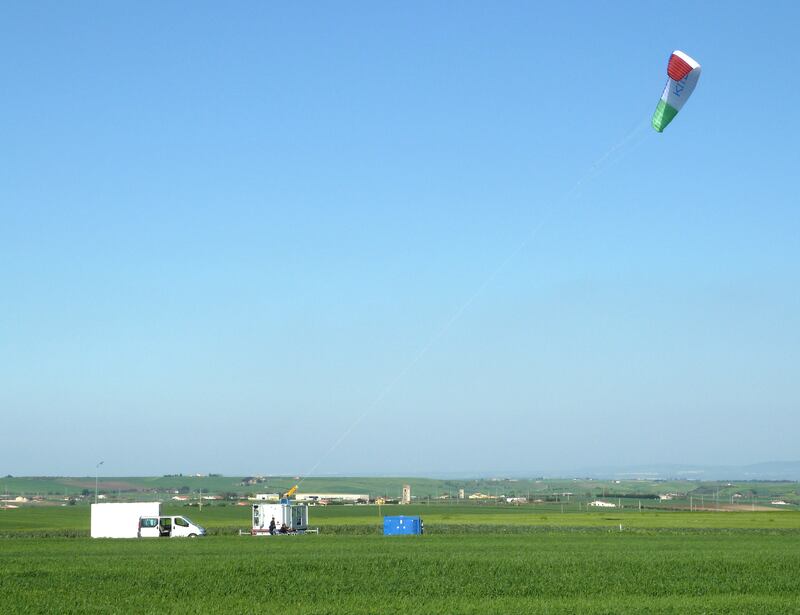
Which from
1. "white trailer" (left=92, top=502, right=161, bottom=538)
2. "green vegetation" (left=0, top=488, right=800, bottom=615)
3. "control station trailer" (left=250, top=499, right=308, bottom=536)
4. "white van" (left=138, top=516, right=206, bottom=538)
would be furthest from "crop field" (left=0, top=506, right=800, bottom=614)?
"control station trailer" (left=250, top=499, right=308, bottom=536)

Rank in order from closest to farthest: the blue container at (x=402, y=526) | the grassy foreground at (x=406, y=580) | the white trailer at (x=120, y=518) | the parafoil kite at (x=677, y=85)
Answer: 1. the grassy foreground at (x=406, y=580)
2. the parafoil kite at (x=677, y=85)
3. the white trailer at (x=120, y=518)
4. the blue container at (x=402, y=526)

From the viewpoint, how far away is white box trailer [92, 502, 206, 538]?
65500 millimetres

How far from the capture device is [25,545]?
5403cm

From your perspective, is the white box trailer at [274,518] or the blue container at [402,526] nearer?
the blue container at [402,526]

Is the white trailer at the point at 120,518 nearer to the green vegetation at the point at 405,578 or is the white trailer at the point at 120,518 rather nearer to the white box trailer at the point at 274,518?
the white box trailer at the point at 274,518

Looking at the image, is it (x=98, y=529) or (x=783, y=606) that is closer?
(x=783, y=606)

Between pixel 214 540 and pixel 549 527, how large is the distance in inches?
1188

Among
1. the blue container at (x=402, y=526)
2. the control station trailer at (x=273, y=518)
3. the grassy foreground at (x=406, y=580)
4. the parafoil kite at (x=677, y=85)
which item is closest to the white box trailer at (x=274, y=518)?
the control station trailer at (x=273, y=518)

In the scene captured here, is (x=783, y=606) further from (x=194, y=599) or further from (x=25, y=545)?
(x=25, y=545)

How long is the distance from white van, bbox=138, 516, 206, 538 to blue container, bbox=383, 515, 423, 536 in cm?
1124

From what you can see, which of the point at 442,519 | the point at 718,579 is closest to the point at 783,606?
the point at 718,579

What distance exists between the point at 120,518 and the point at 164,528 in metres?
3.14

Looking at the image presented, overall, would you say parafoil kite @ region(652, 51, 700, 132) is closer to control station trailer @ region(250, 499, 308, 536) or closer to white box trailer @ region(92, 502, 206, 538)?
control station trailer @ region(250, 499, 308, 536)

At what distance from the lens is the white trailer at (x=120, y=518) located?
66375mm
